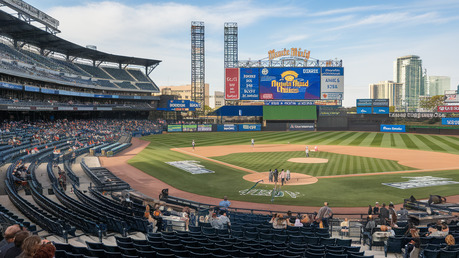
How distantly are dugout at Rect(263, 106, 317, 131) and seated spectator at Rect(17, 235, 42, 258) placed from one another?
77197 millimetres

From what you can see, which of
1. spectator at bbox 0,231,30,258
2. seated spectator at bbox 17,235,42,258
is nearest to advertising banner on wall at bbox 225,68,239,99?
spectator at bbox 0,231,30,258

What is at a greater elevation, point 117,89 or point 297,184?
Answer: point 117,89

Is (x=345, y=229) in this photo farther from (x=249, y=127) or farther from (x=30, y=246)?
(x=249, y=127)

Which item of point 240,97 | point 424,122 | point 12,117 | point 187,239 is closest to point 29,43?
point 12,117

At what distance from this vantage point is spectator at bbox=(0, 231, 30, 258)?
16.1 feet

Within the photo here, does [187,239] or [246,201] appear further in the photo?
[246,201]

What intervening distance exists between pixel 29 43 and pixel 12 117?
73.8 ft

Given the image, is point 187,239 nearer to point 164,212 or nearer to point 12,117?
→ point 164,212

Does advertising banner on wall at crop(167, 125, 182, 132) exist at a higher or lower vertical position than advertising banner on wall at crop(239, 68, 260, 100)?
lower

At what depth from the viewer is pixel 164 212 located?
15.9 metres

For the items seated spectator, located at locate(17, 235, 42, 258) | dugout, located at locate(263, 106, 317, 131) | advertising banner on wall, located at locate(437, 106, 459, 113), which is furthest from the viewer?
dugout, located at locate(263, 106, 317, 131)

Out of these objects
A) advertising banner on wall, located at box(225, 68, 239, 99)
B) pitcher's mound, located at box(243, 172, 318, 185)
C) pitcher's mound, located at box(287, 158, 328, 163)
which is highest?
advertising banner on wall, located at box(225, 68, 239, 99)

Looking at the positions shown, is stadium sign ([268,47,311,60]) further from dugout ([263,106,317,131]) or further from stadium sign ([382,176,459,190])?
stadium sign ([382,176,459,190])

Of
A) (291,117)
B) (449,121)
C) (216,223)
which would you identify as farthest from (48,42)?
(449,121)
